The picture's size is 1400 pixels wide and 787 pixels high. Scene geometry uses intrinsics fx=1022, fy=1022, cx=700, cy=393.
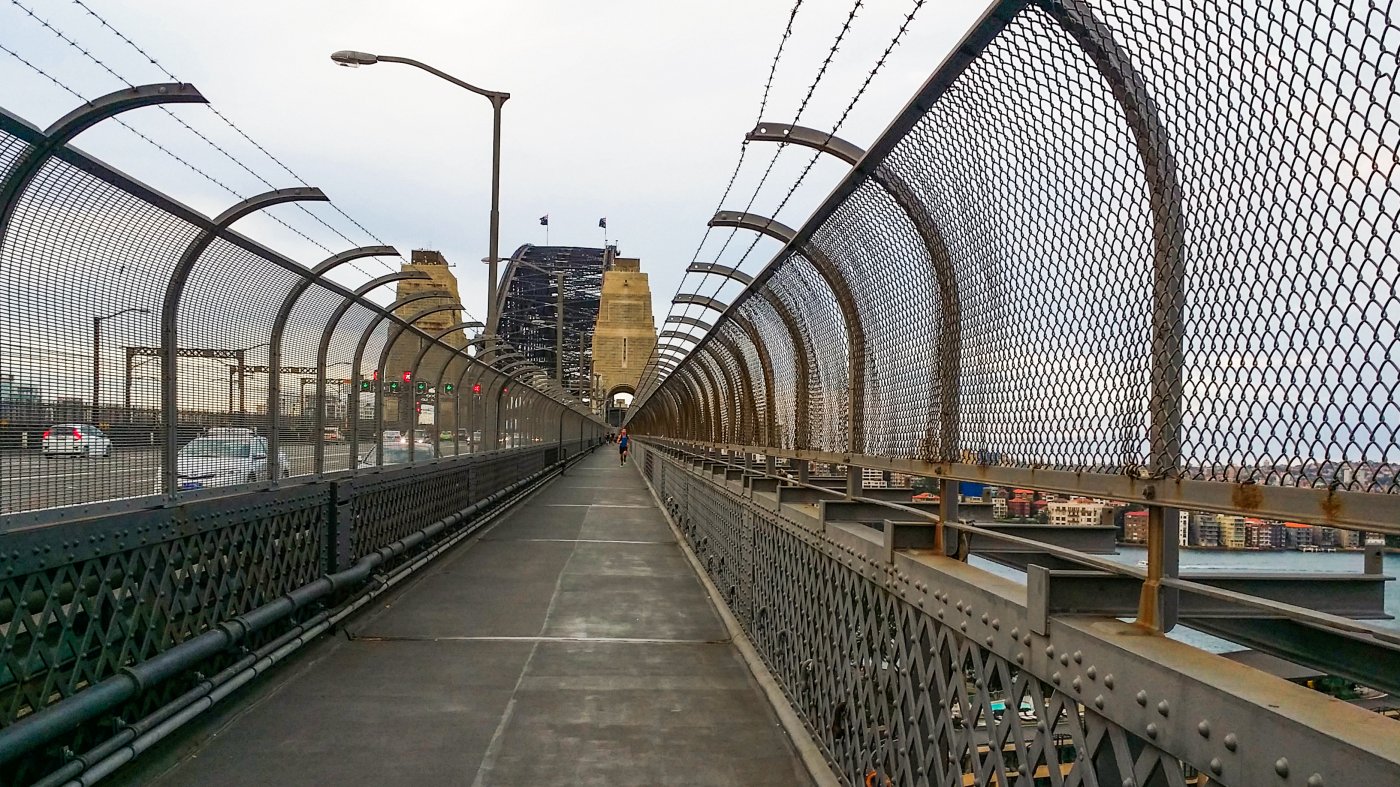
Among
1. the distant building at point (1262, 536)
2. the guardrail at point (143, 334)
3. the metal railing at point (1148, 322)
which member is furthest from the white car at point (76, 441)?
the distant building at point (1262, 536)

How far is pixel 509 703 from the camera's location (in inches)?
A: 240

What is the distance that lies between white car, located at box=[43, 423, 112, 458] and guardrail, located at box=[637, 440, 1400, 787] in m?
3.44

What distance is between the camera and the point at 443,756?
5094mm

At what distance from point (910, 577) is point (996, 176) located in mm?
1433

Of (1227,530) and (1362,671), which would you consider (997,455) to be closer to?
(1227,530)

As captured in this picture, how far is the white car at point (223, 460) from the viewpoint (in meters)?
5.63

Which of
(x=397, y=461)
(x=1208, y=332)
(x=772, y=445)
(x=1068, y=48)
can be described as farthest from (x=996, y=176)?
(x=397, y=461)

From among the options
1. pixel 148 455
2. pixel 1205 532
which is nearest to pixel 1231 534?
pixel 1205 532

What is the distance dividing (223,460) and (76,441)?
1627 mm

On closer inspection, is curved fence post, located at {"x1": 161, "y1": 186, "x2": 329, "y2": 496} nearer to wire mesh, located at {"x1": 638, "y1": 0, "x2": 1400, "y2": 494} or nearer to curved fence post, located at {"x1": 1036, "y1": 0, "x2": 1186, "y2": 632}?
wire mesh, located at {"x1": 638, "y1": 0, "x2": 1400, "y2": 494}

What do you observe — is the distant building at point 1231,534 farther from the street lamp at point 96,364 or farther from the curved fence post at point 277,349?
the curved fence post at point 277,349

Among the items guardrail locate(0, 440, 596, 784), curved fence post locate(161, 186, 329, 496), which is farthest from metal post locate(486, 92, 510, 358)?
curved fence post locate(161, 186, 329, 496)

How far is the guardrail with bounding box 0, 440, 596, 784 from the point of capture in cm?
403

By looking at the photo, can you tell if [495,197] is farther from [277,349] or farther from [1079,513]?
[1079,513]
